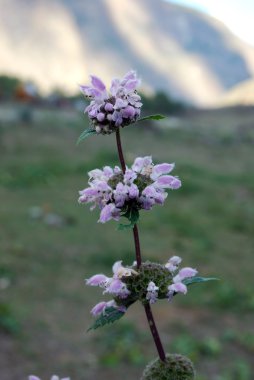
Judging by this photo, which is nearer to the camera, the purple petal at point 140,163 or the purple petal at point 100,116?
the purple petal at point 100,116

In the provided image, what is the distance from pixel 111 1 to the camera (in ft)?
279

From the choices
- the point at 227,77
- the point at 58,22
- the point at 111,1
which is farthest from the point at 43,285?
the point at 111,1

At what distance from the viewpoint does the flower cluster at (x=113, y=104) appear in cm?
119

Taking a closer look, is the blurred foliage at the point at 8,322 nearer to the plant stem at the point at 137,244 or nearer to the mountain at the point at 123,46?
the plant stem at the point at 137,244

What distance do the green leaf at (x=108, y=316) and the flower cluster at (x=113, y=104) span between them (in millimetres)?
379

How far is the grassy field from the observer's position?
5646 mm

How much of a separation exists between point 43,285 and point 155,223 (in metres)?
3.05

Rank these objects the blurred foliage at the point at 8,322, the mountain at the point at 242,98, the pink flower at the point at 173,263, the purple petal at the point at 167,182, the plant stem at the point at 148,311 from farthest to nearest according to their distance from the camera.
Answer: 1. the mountain at the point at 242,98
2. the blurred foliage at the point at 8,322
3. the pink flower at the point at 173,263
4. the purple petal at the point at 167,182
5. the plant stem at the point at 148,311

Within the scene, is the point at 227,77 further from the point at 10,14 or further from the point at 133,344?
the point at 133,344

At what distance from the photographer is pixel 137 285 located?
4.34 feet

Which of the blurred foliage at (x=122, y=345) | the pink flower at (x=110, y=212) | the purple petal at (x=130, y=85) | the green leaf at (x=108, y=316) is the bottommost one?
the green leaf at (x=108, y=316)

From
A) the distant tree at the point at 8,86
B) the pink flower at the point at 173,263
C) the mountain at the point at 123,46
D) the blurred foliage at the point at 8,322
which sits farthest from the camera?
the mountain at the point at 123,46

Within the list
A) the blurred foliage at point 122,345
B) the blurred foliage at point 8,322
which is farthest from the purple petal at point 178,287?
the blurred foliage at point 8,322

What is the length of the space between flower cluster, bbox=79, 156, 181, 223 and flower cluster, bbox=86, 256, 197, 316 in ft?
0.49
